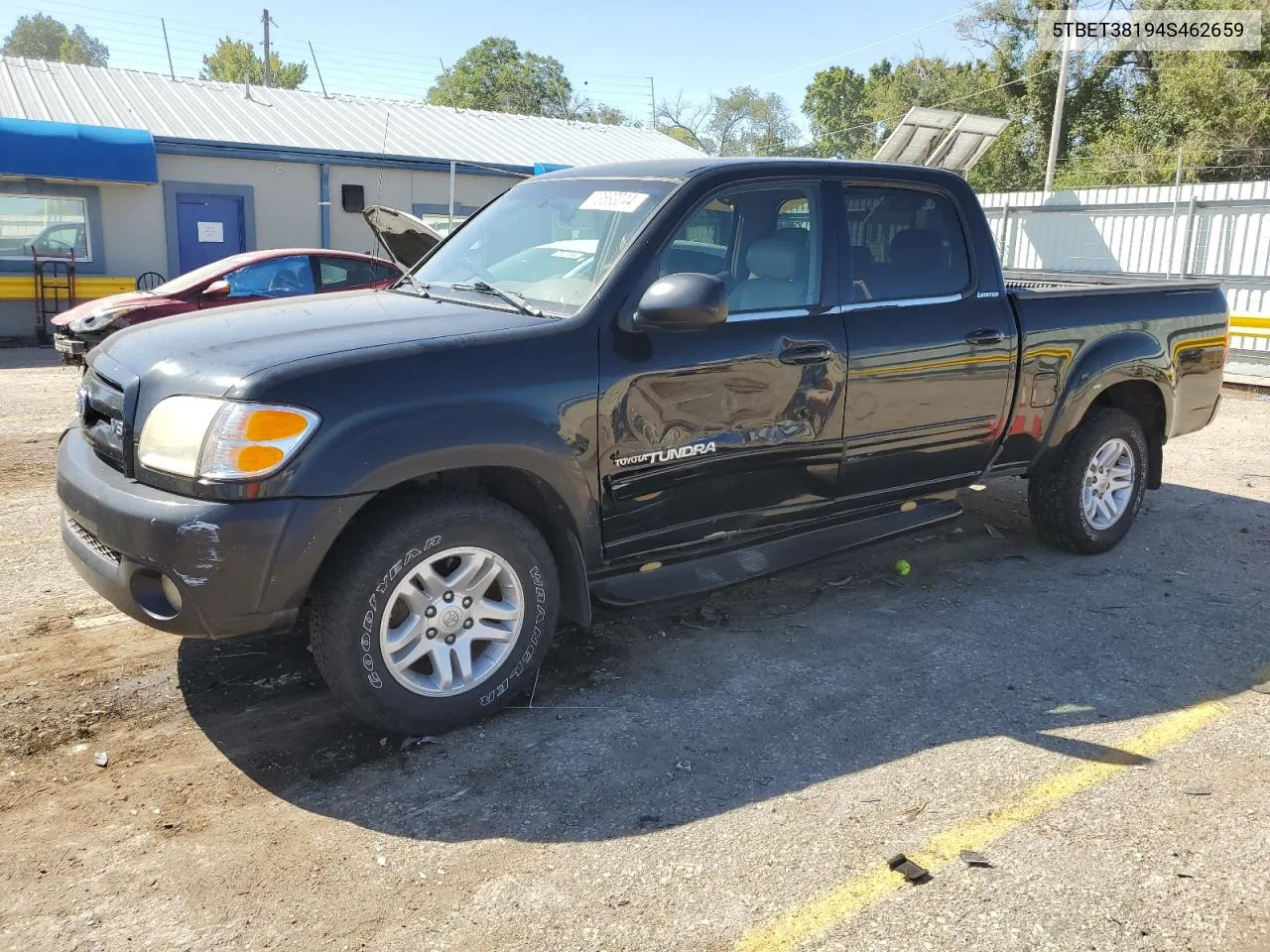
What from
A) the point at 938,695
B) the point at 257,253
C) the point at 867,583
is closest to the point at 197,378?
the point at 938,695

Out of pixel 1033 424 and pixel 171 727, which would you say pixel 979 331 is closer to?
pixel 1033 424

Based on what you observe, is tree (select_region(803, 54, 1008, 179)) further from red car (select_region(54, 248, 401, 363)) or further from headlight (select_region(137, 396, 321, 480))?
headlight (select_region(137, 396, 321, 480))

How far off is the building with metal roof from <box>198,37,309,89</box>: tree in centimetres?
5294

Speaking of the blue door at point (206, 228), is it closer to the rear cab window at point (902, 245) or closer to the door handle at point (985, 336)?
the rear cab window at point (902, 245)

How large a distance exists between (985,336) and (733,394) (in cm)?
159

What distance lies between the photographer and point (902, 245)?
4766 millimetres

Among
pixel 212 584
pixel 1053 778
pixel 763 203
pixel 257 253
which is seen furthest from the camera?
pixel 257 253

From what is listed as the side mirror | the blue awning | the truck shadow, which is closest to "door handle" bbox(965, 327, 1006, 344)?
the truck shadow

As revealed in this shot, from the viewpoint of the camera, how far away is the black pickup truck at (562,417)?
3.14 meters

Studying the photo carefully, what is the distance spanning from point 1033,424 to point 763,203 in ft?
6.44

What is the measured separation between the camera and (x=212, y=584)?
10.0 ft

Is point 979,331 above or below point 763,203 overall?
below

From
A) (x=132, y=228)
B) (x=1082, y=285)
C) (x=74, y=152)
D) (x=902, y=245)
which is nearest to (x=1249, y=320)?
(x=1082, y=285)

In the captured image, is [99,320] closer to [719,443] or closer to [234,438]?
[234,438]
